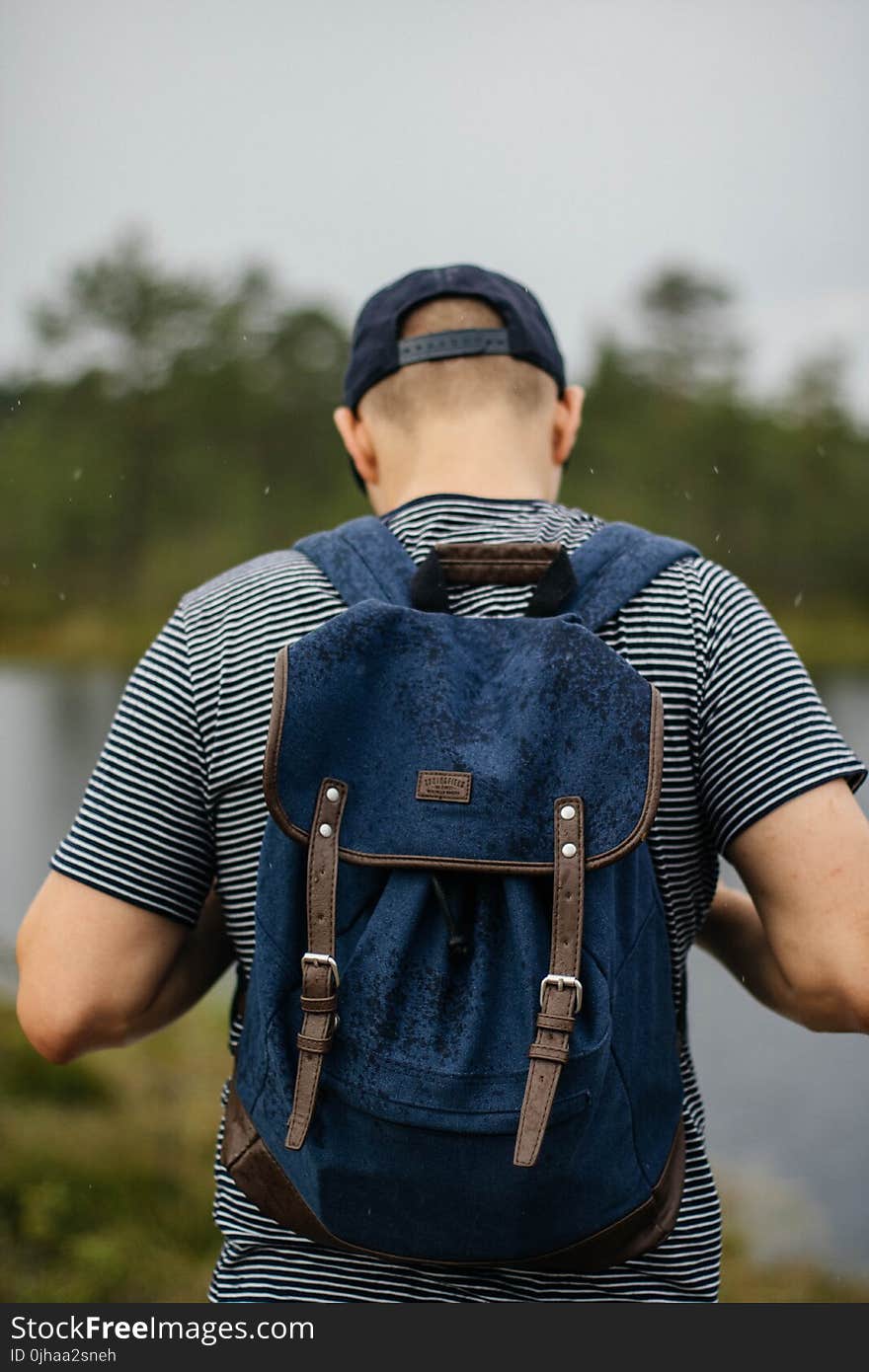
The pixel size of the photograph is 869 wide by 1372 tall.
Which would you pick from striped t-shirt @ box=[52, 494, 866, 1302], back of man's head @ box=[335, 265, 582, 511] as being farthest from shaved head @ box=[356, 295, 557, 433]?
striped t-shirt @ box=[52, 494, 866, 1302]

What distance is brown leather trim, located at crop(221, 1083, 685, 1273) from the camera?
1.03 m

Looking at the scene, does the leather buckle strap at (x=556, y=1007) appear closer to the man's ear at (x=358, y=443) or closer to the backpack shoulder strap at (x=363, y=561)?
the backpack shoulder strap at (x=363, y=561)

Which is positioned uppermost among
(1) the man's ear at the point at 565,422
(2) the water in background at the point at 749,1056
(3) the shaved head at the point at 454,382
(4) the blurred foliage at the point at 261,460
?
(3) the shaved head at the point at 454,382

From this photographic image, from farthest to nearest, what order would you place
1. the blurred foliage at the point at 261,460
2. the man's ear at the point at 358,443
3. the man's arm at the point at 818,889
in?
the blurred foliage at the point at 261,460 → the man's ear at the point at 358,443 → the man's arm at the point at 818,889

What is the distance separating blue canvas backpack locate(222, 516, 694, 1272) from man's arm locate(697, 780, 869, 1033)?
12cm

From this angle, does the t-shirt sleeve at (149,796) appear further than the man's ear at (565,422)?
No

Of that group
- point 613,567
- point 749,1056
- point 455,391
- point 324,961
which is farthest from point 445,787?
point 749,1056

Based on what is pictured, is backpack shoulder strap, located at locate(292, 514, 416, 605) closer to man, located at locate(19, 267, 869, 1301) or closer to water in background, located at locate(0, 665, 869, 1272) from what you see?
man, located at locate(19, 267, 869, 1301)

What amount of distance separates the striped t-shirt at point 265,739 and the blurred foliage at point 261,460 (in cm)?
291

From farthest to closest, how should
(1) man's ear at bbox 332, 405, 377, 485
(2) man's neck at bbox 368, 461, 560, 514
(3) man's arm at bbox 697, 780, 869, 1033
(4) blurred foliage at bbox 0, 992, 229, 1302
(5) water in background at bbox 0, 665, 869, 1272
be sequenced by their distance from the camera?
1. (5) water in background at bbox 0, 665, 869, 1272
2. (4) blurred foliage at bbox 0, 992, 229, 1302
3. (1) man's ear at bbox 332, 405, 377, 485
4. (2) man's neck at bbox 368, 461, 560, 514
5. (3) man's arm at bbox 697, 780, 869, 1033

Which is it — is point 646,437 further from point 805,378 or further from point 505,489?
point 505,489

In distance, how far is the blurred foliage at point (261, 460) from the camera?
4.38 m

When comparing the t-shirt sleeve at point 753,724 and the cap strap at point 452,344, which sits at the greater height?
the cap strap at point 452,344

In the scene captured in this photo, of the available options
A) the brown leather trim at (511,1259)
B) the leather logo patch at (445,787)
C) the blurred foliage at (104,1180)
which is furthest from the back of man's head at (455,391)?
the blurred foliage at (104,1180)
